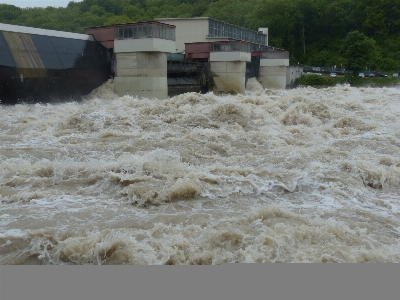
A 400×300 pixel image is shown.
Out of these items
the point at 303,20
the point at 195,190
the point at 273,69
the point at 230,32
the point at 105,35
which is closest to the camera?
the point at 195,190

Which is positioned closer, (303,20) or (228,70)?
(228,70)

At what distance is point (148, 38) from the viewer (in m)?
21.9

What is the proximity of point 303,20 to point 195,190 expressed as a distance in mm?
60163

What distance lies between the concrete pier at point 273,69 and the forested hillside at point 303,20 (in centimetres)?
1919

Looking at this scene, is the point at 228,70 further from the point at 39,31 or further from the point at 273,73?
the point at 39,31

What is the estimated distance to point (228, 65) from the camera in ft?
98.0

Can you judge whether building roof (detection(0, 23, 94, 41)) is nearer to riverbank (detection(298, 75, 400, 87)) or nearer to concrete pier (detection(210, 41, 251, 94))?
concrete pier (detection(210, 41, 251, 94))

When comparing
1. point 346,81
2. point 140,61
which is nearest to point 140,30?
point 140,61

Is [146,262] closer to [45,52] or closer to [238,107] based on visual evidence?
[238,107]

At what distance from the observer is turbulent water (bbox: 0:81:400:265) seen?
5.29 m

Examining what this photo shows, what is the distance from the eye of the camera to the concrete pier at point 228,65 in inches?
1169

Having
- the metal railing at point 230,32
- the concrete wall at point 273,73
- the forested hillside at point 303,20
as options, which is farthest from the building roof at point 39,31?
the forested hillside at point 303,20

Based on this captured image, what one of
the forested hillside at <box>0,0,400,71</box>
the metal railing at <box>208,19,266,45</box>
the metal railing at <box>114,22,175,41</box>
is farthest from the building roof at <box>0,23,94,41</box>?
the forested hillside at <box>0,0,400,71</box>

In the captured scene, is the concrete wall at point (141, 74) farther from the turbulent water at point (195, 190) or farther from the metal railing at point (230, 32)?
the metal railing at point (230, 32)
